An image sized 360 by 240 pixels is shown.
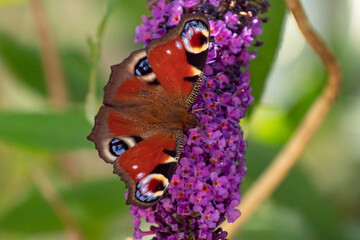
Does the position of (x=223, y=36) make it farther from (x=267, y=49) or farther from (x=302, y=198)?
(x=302, y=198)

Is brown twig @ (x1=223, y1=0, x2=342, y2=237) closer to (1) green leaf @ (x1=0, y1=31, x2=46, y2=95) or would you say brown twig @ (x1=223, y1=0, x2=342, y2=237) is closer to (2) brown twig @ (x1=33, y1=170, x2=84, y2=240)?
(2) brown twig @ (x1=33, y1=170, x2=84, y2=240)

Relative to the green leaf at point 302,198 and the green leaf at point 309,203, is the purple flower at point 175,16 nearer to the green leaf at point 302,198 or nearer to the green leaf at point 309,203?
the green leaf at point 302,198

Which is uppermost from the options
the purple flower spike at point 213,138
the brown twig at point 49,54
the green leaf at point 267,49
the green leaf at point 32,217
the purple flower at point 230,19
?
the brown twig at point 49,54

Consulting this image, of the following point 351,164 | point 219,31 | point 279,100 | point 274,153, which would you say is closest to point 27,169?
point 274,153

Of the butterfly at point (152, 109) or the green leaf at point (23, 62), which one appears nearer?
the butterfly at point (152, 109)

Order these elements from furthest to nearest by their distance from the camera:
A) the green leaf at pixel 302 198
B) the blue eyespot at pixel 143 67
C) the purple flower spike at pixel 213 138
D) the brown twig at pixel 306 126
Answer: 1. the green leaf at pixel 302 198
2. the brown twig at pixel 306 126
3. the blue eyespot at pixel 143 67
4. the purple flower spike at pixel 213 138

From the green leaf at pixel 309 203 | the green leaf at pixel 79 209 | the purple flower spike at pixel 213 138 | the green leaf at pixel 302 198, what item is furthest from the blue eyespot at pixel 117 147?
the green leaf at pixel 309 203

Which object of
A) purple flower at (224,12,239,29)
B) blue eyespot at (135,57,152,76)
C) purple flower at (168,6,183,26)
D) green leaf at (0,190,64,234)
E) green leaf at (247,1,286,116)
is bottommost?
purple flower at (224,12,239,29)

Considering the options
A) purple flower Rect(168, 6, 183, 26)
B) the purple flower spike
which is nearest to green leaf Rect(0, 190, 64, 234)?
the purple flower spike
